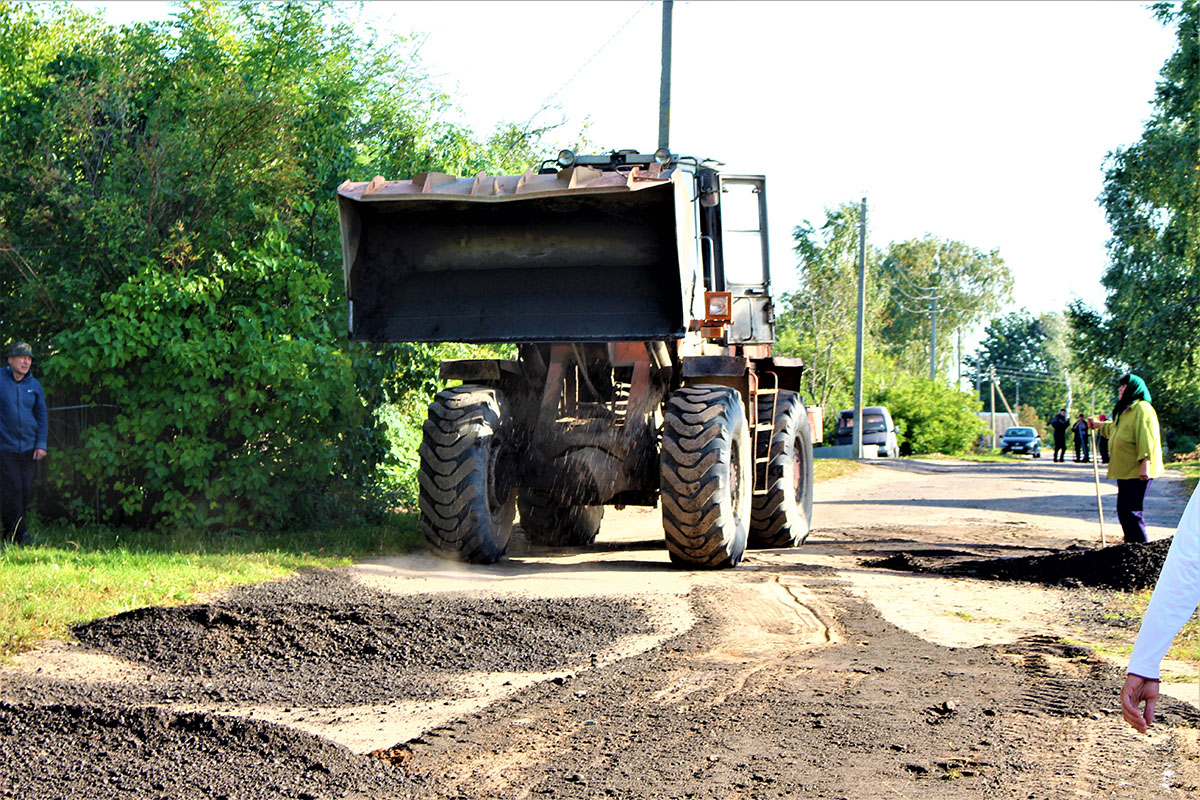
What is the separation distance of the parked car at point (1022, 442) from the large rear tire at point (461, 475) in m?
51.0

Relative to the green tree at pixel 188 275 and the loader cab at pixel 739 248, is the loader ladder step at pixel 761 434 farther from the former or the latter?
the green tree at pixel 188 275

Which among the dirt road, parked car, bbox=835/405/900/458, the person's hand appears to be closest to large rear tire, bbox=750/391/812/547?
the dirt road

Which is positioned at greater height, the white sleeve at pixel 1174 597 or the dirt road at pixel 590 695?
the white sleeve at pixel 1174 597

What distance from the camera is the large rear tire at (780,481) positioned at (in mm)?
12047

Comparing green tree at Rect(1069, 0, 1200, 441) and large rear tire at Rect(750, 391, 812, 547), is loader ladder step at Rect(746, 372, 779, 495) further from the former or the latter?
green tree at Rect(1069, 0, 1200, 441)

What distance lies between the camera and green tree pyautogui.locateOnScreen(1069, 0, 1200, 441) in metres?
29.7

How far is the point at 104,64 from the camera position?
11.5 metres

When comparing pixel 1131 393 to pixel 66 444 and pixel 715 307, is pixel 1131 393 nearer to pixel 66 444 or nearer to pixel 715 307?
pixel 715 307

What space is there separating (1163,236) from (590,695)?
98.8 ft

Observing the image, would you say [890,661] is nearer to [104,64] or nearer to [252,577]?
[252,577]

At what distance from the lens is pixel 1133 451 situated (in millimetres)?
11266

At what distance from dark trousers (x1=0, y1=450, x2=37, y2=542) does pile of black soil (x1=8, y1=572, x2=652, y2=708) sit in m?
3.30

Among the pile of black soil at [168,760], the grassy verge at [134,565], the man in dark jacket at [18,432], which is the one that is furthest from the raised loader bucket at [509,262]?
the pile of black soil at [168,760]

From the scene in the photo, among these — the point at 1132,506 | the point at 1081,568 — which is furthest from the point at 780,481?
the point at 1132,506
